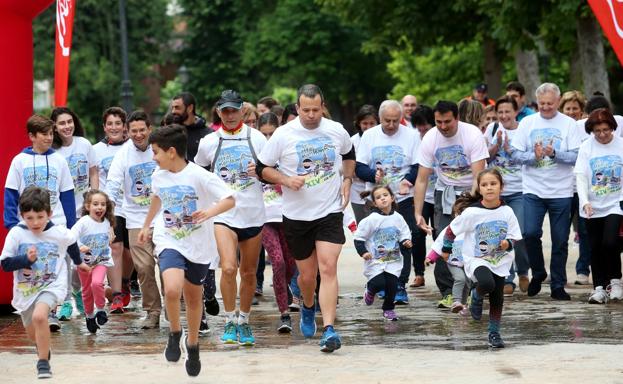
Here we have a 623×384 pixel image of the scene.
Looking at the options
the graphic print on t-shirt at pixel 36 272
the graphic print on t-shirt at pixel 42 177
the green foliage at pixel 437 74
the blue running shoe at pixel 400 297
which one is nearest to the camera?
the graphic print on t-shirt at pixel 36 272

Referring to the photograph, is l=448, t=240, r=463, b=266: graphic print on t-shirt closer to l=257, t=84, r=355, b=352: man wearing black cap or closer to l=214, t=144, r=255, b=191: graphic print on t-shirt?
l=257, t=84, r=355, b=352: man wearing black cap

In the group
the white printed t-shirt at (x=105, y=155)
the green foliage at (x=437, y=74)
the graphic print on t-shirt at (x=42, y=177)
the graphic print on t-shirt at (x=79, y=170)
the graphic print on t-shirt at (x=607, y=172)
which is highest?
the green foliage at (x=437, y=74)

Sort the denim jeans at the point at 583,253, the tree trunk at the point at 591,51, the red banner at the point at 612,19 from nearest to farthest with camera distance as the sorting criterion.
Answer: the red banner at the point at 612,19 → the denim jeans at the point at 583,253 → the tree trunk at the point at 591,51

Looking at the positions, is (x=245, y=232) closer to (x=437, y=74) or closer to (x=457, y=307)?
(x=457, y=307)

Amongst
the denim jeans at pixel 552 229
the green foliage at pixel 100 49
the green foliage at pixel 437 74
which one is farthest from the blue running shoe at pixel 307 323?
the green foliage at pixel 100 49

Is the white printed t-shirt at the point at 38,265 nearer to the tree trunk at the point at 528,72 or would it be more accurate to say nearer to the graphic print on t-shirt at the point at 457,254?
the graphic print on t-shirt at the point at 457,254

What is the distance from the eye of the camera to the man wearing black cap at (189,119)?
12703 mm

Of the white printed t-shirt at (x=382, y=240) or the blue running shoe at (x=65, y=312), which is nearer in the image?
the white printed t-shirt at (x=382, y=240)

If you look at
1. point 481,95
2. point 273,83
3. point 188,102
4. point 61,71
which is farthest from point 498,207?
point 273,83

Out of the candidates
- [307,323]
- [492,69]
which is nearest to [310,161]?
[307,323]

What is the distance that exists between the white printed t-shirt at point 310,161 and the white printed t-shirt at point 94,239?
2258mm

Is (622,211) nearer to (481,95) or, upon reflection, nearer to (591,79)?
(481,95)

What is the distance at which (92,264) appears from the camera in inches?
485

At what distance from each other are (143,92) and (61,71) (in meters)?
49.4
